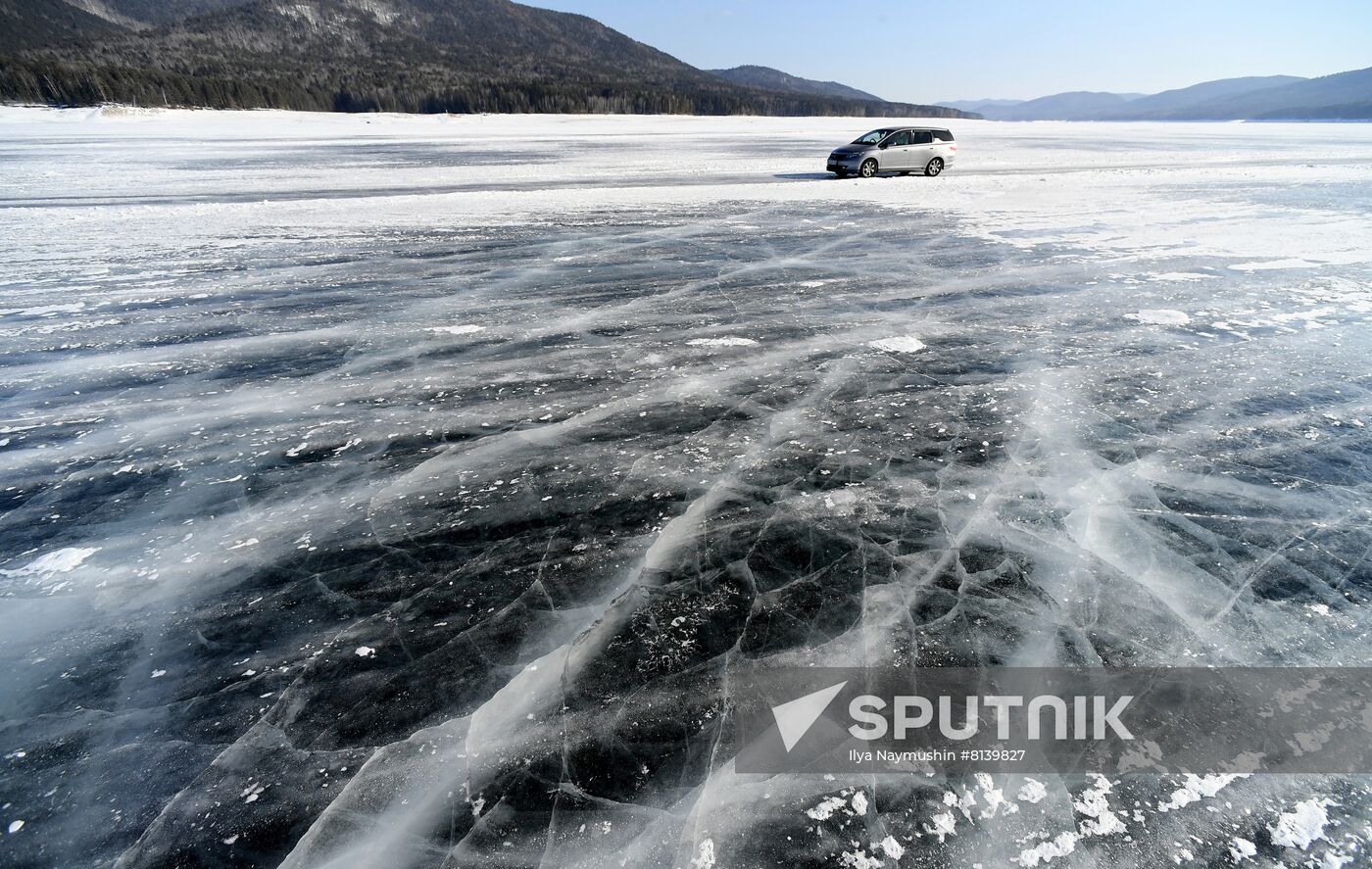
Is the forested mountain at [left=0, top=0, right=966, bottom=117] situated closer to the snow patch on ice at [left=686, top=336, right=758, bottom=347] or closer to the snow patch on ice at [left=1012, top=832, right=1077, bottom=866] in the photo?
the snow patch on ice at [left=686, top=336, right=758, bottom=347]

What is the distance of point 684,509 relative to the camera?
361 cm

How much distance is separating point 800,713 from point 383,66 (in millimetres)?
131839

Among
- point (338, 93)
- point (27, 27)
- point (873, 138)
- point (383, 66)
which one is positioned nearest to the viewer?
point (873, 138)

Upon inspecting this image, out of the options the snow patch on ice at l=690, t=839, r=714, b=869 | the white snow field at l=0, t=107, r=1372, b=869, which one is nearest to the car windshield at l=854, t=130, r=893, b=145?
the white snow field at l=0, t=107, r=1372, b=869

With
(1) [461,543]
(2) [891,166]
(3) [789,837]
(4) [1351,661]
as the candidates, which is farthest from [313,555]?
(2) [891,166]

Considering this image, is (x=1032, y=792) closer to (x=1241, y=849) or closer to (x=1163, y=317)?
(x=1241, y=849)

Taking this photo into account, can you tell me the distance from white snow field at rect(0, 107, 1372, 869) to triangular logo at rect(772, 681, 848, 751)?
0.16m

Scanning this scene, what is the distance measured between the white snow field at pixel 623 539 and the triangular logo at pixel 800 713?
16cm

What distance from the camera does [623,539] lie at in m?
3.38

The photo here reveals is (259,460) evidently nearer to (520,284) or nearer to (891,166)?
(520,284)

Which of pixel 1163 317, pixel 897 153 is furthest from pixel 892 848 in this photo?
pixel 897 153

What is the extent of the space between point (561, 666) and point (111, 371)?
5.72m

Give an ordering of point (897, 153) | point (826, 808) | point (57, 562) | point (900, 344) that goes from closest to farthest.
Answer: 1. point (826, 808)
2. point (57, 562)
3. point (900, 344)
4. point (897, 153)

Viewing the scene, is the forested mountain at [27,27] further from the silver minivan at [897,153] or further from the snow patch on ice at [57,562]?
the snow patch on ice at [57,562]
